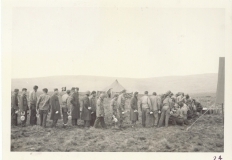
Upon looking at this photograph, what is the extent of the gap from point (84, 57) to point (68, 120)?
779mm

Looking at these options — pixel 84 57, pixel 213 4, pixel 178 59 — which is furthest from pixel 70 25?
pixel 213 4

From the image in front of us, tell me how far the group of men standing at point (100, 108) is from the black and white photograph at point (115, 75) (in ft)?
0.04

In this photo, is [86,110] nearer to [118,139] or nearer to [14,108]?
[118,139]

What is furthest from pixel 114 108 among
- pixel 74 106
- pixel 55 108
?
pixel 55 108

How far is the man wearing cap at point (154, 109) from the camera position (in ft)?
10.6

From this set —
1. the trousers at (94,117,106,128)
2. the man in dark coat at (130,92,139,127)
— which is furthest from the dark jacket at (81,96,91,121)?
the man in dark coat at (130,92,139,127)

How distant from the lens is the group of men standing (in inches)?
127

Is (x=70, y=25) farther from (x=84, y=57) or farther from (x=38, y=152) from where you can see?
(x=38, y=152)

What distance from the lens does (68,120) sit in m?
3.24

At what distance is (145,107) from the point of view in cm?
327

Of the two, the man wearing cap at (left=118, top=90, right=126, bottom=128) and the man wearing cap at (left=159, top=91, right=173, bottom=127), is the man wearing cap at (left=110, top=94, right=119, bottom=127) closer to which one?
the man wearing cap at (left=118, top=90, right=126, bottom=128)

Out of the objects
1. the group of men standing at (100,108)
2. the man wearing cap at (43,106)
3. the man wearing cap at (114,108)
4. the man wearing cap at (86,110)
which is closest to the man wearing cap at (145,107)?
the group of men standing at (100,108)

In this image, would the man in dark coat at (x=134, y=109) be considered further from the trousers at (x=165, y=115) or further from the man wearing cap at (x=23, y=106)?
the man wearing cap at (x=23, y=106)
